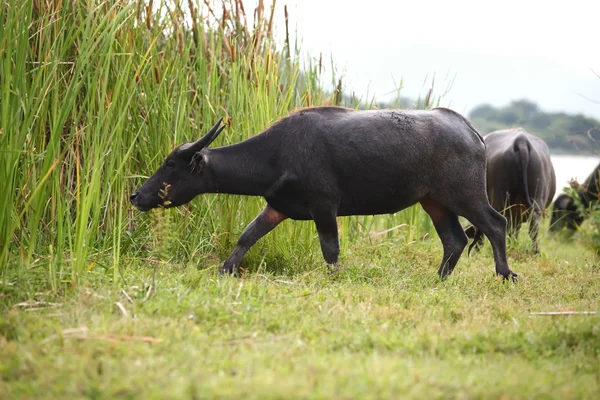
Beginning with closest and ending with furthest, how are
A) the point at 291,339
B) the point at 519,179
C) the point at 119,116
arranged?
1. the point at 291,339
2. the point at 119,116
3. the point at 519,179

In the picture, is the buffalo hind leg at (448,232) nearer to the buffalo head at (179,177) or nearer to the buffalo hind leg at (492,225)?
the buffalo hind leg at (492,225)

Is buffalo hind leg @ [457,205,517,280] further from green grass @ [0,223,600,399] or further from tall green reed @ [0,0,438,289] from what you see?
tall green reed @ [0,0,438,289]

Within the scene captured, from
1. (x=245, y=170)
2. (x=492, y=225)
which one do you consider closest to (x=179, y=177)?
(x=245, y=170)

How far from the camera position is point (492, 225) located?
6.43 m

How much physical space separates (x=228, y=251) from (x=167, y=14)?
2221 mm

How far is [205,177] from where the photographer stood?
20.3 ft

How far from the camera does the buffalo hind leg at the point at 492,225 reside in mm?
6363

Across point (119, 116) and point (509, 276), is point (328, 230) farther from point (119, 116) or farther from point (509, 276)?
Result: point (119, 116)

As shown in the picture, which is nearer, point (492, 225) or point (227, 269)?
point (227, 269)

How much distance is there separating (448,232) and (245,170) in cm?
201

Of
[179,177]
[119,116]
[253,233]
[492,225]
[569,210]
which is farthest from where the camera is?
[569,210]

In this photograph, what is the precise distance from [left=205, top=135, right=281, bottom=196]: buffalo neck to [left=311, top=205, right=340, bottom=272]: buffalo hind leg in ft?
1.55

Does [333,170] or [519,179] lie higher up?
[333,170]

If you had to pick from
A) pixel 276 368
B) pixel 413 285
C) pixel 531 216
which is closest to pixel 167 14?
pixel 413 285
